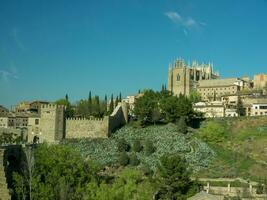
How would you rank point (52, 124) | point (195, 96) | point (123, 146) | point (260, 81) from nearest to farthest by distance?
point (123, 146)
point (52, 124)
point (195, 96)
point (260, 81)

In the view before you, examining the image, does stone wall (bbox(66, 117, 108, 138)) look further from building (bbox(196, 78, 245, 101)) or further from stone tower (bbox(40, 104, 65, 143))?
building (bbox(196, 78, 245, 101))

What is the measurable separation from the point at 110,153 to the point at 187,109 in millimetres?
13557

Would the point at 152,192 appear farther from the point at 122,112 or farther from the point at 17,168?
the point at 122,112

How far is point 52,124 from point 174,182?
23493 mm

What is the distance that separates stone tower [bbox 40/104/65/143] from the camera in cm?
5522

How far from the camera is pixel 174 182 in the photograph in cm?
3519

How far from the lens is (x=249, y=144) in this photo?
52.4 meters

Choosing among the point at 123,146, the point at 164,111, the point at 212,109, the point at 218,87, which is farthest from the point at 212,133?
the point at 218,87

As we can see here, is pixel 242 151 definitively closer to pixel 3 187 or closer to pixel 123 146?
pixel 123 146

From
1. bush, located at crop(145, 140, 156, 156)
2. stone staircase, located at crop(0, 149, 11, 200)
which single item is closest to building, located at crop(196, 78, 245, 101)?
bush, located at crop(145, 140, 156, 156)

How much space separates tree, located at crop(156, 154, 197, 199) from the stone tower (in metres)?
21.8

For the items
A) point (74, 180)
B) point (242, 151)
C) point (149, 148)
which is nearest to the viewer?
point (74, 180)

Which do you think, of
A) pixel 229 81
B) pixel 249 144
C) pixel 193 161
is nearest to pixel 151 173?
pixel 193 161

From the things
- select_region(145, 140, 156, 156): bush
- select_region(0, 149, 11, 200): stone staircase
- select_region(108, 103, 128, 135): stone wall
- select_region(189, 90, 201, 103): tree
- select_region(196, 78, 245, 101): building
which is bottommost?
select_region(0, 149, 11, 200): stone staircase
